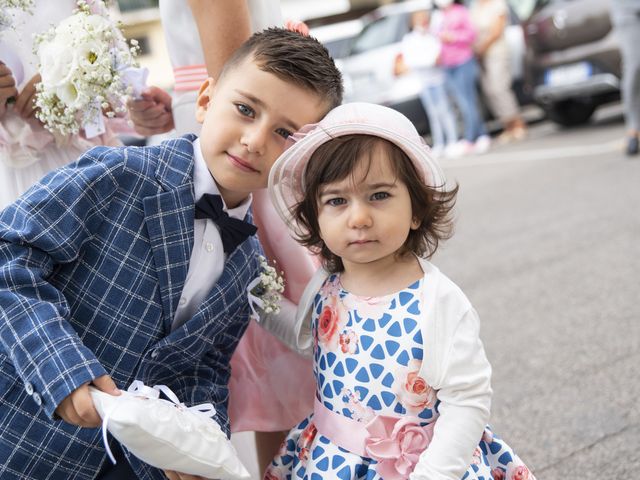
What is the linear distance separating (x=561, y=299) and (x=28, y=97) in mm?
2868

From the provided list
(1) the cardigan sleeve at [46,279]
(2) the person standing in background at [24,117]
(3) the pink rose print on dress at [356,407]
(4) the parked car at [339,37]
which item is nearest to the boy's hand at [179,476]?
(1) the cardigan sleeve at [46,279]

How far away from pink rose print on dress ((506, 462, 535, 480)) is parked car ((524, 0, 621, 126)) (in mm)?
7177

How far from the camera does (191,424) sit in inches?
69.1

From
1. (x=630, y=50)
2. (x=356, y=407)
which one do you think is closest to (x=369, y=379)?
(x=356, y=407)

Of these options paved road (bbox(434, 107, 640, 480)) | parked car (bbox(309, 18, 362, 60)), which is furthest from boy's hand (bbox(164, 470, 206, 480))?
parked car (bbox(309, 18, 362, 60))

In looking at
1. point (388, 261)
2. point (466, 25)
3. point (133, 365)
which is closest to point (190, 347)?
point (133, 365)

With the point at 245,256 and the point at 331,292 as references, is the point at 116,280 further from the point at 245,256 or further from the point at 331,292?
the point at 331,292

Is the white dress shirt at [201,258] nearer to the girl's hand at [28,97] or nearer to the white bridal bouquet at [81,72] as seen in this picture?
the white bridal bouquet at [81,72]

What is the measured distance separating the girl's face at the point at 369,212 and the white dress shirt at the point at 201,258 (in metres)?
0.27

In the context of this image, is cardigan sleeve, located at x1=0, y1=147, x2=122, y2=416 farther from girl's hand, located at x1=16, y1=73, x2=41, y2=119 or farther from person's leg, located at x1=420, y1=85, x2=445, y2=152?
person's leg, located at x1=420, y1=85, x2=445, y2=152

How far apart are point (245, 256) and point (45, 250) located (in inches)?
20.1

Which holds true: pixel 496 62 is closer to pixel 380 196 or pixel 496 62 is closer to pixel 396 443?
pixel 380 196

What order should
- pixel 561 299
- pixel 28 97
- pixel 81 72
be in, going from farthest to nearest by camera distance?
pixel 561 299
pixel 28 97
pixel 81 72

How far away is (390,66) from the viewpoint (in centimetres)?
1057
